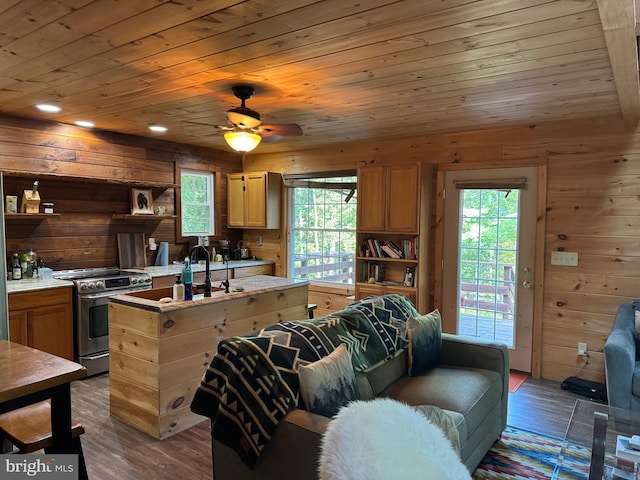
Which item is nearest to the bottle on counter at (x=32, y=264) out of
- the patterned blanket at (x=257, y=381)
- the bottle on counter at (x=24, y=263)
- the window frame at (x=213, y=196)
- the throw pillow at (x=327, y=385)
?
the bottle on counter at (x=24, y=263)

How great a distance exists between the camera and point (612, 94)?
10.7 ft

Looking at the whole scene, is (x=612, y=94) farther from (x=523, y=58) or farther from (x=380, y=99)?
(x=380, y=99)

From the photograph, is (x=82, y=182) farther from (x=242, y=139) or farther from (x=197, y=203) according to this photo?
(x=242, y=139)

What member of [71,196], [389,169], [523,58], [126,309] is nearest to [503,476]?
[523,58]

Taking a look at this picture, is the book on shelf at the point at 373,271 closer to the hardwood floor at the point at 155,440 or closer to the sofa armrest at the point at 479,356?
the hardwood floor at the point at 155,440

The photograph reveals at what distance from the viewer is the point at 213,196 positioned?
245 inches

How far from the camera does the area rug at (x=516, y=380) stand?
13.4ft

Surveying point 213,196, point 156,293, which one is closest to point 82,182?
point 213,196

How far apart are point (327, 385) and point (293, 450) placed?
1.08 feet

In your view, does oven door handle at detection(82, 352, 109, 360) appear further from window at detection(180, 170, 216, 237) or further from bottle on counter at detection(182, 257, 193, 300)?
window at detection(180, 170, 216, 237)

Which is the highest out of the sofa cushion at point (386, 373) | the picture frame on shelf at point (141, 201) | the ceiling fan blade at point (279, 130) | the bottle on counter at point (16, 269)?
the ceiling fan blade at point (279, 130)

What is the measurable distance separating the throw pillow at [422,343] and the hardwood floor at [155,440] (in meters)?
0.95

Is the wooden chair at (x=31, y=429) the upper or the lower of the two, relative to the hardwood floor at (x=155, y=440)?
upper

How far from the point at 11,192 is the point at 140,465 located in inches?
119
